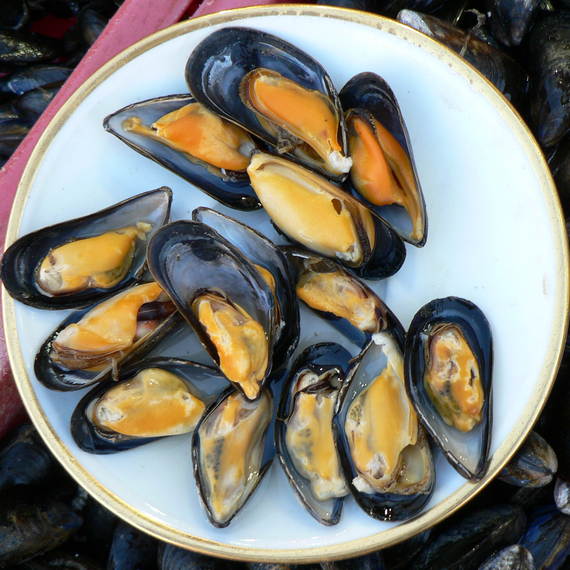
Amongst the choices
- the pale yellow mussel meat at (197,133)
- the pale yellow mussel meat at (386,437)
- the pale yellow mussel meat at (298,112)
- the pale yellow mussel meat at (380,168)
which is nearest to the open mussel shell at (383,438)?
the pale yellow mussel meat at (386,437)

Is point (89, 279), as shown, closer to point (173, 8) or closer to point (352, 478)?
point (352, 478)

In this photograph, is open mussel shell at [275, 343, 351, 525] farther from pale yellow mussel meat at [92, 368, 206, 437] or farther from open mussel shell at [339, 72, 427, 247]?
open mussel shell at [339, 72, 427, 247]

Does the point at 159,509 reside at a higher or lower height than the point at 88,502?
higher

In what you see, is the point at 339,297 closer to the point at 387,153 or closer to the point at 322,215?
the point at 322,215

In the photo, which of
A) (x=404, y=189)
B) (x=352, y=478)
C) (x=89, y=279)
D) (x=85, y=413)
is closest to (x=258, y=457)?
(x=352, y=478)

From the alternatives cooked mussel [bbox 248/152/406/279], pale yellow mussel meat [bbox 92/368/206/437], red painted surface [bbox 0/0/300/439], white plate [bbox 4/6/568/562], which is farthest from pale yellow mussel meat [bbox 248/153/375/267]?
red painted surface [bbox 0/0/300/439]

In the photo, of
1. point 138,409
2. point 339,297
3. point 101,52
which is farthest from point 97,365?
point 101,52

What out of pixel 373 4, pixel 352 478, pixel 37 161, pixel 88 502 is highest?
pixel 373 4
